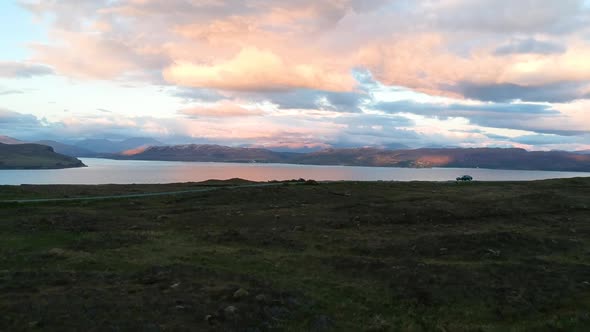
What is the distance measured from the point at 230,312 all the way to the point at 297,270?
24.9 feet

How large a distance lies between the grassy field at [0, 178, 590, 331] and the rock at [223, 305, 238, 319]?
6 cm

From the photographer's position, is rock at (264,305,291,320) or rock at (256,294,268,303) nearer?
rock at (264,305,291,320)

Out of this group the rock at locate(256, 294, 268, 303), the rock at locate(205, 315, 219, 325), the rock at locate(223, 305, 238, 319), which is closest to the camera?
the rock at locate(205, 315, 219, 325)

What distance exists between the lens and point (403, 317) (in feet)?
52.1

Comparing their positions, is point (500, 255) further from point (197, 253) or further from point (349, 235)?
point (197, 253)

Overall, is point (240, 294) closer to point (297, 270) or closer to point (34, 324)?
point (297, 270)

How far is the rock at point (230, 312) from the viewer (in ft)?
48.6

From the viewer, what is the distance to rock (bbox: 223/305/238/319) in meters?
14.8

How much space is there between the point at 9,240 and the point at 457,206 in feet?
141

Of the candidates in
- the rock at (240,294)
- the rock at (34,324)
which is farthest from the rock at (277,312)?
the rock at (34,324)

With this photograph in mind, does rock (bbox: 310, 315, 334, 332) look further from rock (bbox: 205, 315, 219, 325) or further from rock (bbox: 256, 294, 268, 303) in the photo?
rock (bbox: 205, 315, 219, 325)

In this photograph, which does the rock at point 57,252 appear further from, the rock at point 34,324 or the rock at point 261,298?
the rock at point 261,298

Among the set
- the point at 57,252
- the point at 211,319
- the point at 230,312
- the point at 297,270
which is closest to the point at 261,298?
Answer: the point at 230,312

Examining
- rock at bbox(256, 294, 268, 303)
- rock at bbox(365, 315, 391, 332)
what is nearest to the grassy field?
rock at bbox(365, 315, 391, 332)
